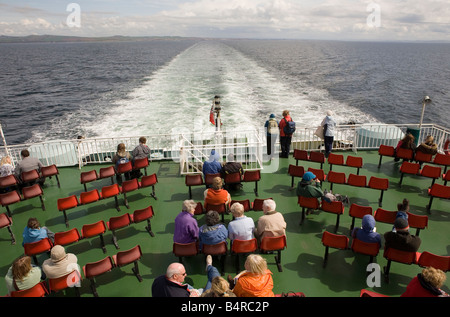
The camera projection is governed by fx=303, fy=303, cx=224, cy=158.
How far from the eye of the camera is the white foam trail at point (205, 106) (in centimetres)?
2256

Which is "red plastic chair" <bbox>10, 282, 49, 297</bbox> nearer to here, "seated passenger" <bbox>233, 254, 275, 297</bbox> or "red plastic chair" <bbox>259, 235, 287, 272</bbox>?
"seated passenger" <bbox>233, 254, 275, 297</bbox>

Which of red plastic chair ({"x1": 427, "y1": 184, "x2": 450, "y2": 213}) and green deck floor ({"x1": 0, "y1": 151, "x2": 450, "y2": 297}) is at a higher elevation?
red plastic chair ({"x1": 427, "y1": 184, "x2": 450, "y2": 213})

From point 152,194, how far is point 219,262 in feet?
11.8

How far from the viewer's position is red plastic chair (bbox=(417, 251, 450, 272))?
203 inches

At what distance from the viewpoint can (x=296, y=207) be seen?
820 centimetres

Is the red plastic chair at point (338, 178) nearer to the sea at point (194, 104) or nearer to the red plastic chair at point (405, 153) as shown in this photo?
the red plastic chair at point (405, 153)

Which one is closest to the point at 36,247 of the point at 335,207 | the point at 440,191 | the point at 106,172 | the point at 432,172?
the point at 106,172

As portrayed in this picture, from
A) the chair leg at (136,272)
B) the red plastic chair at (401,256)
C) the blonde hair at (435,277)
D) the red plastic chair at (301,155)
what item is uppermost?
the blonde hair at (435,277)

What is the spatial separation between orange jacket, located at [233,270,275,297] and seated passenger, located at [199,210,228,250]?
1.51m

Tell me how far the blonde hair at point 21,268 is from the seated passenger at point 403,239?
6.11 meters

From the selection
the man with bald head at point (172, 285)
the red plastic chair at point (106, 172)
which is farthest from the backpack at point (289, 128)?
the man with bald head at point (172, 285)

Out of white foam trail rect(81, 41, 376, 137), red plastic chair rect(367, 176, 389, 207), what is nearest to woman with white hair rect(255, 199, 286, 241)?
Result: red plastic chair rect(367, 176, 389, 207)

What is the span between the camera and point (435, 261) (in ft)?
17.3

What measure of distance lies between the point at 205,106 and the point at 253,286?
75.7 feet
